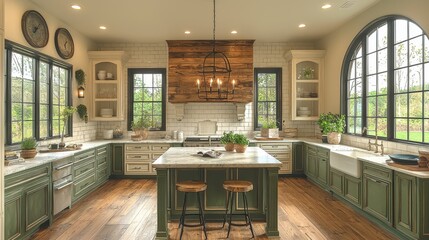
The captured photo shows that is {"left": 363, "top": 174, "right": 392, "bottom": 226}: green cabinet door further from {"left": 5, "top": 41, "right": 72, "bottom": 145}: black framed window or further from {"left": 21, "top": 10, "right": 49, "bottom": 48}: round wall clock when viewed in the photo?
{"left": 21, "top": 10, "right": 49, "bottom": 48}: round wall clock

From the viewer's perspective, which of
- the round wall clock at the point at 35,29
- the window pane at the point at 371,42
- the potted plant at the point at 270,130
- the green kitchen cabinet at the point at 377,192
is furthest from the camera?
the potted plant at the point at 270,130

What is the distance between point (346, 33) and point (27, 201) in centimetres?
599

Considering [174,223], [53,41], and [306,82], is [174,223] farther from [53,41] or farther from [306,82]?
[306,82]

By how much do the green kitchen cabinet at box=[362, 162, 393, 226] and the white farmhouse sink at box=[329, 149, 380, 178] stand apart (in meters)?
0.11

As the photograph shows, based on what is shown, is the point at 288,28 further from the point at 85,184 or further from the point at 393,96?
the point at 85,184

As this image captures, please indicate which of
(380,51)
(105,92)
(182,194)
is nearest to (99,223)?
(182,194)

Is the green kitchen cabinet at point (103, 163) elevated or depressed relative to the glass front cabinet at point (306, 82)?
depressed

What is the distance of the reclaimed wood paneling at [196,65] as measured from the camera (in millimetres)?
6402

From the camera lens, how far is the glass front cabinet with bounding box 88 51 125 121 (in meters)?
6.62

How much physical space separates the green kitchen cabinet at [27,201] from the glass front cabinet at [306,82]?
5.19 meters

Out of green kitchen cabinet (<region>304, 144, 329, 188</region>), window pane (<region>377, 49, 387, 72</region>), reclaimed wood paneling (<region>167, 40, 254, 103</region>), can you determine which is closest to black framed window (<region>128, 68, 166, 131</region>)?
reclaimed wood paneling (<region>167, 40, 254, 103</region>)

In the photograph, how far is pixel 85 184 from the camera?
506 centimetres

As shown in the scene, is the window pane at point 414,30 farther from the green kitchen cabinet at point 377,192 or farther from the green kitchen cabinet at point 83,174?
the green kitchen cabinet at point 83,174

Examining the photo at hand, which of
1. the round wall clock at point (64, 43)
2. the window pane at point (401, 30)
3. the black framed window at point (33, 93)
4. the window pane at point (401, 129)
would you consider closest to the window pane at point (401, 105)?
the window pane at point (401, 129)
